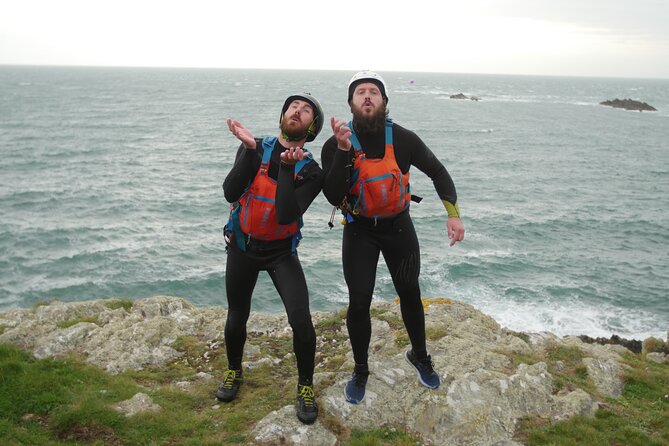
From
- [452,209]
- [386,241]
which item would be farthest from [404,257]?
[452,209]

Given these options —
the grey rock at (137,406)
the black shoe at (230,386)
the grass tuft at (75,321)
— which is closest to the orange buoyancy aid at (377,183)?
the black shoe at (230,386)

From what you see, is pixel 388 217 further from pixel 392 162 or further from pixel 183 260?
pixel 183 260

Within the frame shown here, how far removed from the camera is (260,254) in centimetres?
582

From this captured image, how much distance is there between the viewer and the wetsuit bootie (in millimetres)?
6234

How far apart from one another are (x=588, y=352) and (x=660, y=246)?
30185mm

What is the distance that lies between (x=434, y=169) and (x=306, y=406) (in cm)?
323

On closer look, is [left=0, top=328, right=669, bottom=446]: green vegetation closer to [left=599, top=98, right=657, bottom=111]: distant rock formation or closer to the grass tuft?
the grass tuft

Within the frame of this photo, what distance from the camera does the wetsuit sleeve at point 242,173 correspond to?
544cm

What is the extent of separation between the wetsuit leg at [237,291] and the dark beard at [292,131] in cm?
148

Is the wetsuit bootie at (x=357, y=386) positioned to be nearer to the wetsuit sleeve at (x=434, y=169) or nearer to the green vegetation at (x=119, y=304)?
the wetsuit sleeve at (x=434, y=169)

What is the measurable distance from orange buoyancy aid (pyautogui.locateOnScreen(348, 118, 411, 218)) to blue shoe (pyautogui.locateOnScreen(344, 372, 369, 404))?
2.21m

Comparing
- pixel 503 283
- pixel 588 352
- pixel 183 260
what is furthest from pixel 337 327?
pixel 183 260

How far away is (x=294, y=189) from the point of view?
536 cm

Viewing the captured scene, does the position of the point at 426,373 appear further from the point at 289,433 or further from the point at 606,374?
the point at 606,374
